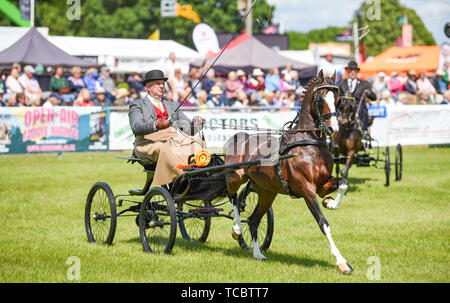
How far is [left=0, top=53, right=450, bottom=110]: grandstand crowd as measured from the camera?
19578mm

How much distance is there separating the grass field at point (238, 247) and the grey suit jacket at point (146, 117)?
60.1 inches

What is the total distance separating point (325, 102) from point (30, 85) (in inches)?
576

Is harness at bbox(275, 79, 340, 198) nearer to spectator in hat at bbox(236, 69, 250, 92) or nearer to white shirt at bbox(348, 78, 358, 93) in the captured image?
white shirt at bbox(348, 78, 358, 93)

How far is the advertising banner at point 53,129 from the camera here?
57.7 feet

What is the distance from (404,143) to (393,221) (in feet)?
37.0

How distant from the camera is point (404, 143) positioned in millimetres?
21219

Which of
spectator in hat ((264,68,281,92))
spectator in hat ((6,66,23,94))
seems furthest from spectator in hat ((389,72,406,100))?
spectator in hat ((6,66,23,94))

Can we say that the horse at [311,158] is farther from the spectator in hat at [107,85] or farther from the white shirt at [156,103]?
the spectator in hat at [107,85]

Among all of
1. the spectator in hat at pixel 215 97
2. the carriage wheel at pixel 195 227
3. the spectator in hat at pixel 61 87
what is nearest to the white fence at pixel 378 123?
the spectator in hat at pixel 215 97

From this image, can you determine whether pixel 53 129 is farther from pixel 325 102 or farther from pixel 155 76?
pixel 325 102

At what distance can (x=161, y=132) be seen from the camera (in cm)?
830

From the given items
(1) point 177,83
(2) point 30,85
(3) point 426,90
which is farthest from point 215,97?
(3) point 426,90

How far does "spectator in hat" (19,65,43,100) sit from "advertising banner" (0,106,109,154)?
1583 millimetres
